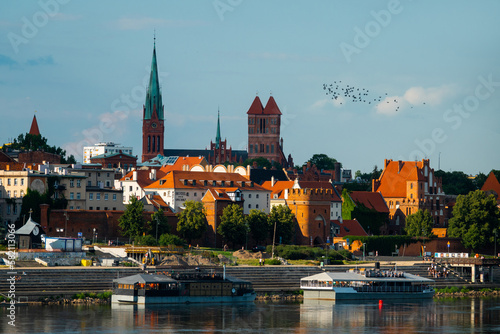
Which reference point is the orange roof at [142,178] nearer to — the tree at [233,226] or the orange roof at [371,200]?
the tree at [233,226]

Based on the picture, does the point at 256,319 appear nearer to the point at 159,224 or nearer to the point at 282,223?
the point at 159,224

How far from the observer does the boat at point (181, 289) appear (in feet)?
275

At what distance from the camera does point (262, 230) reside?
122625 millimetres

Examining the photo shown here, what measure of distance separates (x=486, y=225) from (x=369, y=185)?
68880 millimetres

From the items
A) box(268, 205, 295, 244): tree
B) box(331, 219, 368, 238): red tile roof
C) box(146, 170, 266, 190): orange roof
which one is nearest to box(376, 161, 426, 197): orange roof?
box(331, 219, 368, 238): red tile roof

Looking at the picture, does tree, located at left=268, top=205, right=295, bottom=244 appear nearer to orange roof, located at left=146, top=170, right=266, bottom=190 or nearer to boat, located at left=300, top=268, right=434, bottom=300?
orange roof, located at left=146, top=170, right=266, bottom=190

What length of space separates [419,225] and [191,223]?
113 feet

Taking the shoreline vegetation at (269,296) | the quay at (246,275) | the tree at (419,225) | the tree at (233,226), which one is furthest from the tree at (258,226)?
the shoreline vegetation at (269,296)

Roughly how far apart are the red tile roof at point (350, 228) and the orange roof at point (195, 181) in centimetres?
1120

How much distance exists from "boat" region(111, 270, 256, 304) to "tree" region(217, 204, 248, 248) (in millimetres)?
29394

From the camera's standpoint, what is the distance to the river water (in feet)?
236

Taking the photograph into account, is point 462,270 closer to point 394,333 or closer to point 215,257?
point 215,257

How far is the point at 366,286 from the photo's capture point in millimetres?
94438

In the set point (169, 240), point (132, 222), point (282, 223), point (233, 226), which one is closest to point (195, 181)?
point (282, 223)
